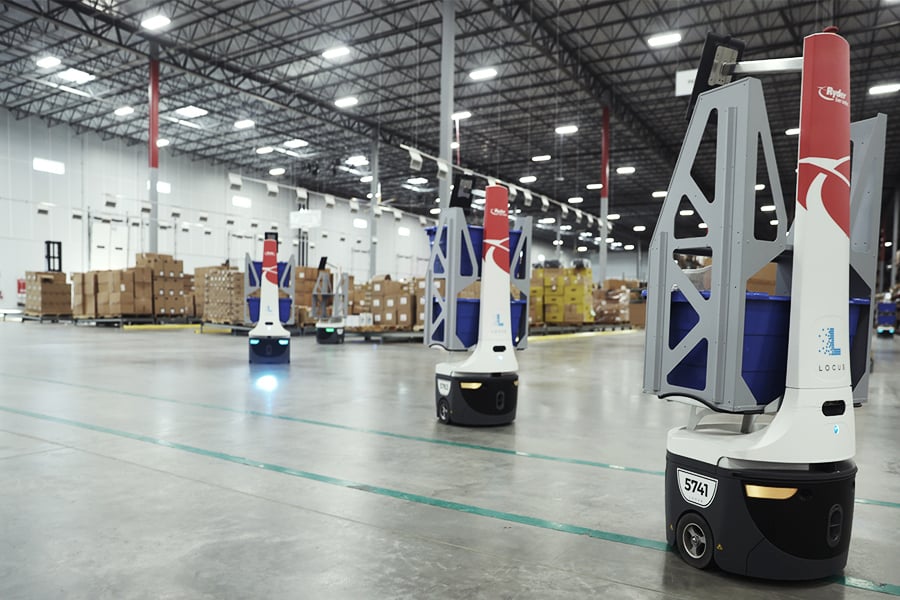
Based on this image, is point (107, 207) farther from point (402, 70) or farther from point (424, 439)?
point (424, 439)

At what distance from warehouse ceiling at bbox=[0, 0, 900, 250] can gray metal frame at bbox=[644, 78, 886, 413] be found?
15774 mm

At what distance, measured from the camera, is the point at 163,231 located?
30.8 meters

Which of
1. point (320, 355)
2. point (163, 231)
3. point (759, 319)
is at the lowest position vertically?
point (320, 355)

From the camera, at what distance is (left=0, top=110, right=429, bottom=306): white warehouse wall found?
25641 mm

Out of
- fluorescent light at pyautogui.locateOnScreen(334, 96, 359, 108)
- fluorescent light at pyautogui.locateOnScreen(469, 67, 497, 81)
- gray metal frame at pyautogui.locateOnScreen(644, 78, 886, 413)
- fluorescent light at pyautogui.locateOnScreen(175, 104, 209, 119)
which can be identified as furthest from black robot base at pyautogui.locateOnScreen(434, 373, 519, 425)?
fluorescent light at pyautogui.locateOnScreen(175, 104, 209, 119)

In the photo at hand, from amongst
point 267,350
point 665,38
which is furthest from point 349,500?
point 665,38

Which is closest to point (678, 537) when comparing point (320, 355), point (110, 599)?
point (110, 599)

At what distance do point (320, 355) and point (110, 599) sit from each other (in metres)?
9.95

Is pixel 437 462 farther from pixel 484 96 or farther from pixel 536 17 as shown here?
pixel 484 96

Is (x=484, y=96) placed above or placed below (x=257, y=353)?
above

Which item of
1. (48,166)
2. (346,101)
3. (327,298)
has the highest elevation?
(346,101)

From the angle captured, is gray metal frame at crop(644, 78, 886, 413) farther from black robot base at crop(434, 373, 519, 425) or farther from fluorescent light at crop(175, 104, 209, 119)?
fluorescent light at crop(175, 104, 209, 119)

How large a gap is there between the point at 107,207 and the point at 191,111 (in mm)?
5921

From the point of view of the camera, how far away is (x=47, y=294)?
22.9 meters
